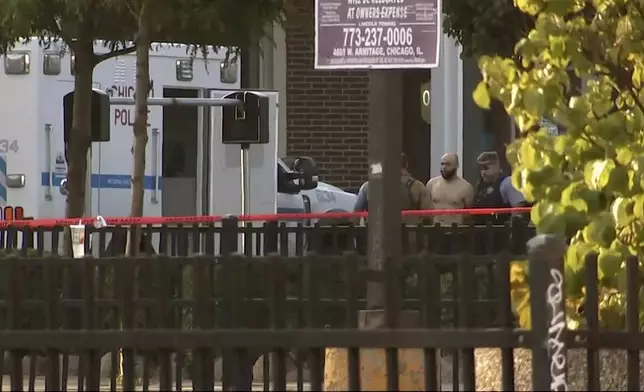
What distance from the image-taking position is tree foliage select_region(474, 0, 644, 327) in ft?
21.2

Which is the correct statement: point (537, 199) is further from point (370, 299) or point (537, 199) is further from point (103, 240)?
point (103, 240)

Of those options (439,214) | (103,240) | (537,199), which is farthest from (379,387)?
(439,214)

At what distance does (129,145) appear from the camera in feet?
54.4

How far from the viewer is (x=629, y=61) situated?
701cm

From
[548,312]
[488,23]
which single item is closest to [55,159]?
[488,23]

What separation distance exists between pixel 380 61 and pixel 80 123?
22.6 ft

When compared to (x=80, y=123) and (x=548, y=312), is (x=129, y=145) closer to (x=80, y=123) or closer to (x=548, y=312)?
(x=80, y=123)

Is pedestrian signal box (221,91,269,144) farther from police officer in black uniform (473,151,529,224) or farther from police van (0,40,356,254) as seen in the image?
police officer in black uniform (473,151,529,224)

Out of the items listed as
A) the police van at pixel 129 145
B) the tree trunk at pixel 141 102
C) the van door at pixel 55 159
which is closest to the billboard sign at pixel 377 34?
the tree trunk at pixel 141 102

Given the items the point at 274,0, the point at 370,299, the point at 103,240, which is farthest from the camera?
the point at 274,0

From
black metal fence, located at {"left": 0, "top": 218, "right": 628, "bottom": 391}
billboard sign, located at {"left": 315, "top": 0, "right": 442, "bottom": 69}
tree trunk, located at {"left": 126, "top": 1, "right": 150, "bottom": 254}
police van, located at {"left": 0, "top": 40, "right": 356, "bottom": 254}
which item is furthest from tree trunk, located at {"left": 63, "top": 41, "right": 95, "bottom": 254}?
billboard sign, located at {"left": 315, "top": 0, "right": 442, "bottom": 69}

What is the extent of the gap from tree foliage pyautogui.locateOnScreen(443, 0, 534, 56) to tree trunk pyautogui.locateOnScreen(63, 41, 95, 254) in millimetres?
3276

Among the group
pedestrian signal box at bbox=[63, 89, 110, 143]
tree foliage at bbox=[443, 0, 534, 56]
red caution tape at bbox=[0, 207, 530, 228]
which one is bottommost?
red caution tape at bbox=[0, 207, 530, 228]

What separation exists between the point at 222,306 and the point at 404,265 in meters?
0.81
